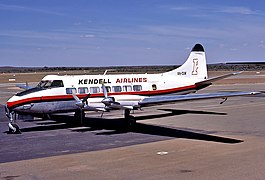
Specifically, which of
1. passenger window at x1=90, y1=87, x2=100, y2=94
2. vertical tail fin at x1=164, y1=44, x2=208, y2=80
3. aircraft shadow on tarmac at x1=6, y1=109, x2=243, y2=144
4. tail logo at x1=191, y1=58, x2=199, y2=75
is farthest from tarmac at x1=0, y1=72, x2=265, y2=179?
tail logo at x1=191, y1=58, x2=199, y2=75

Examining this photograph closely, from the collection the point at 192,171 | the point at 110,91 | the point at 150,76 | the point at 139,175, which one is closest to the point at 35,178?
the point at 139,175

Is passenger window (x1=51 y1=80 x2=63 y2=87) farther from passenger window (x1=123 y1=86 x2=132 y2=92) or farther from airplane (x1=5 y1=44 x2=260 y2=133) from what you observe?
passenger window (x1=123 y1=86 x2=132 y2=92)

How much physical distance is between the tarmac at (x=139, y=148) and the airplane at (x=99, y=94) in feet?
3.89

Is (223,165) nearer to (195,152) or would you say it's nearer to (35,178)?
(195,152)

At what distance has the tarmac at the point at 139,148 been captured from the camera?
1249 centimetres

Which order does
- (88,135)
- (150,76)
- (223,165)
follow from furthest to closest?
1. (150,76)
2. (88,135)
3. (223,165)

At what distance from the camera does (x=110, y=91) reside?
76.3ft

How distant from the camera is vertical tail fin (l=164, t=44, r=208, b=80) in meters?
27.6

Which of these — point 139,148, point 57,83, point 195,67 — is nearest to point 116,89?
point 57,83

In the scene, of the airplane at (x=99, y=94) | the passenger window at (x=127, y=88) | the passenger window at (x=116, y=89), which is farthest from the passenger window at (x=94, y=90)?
the passenger window at (x=127, y=88)

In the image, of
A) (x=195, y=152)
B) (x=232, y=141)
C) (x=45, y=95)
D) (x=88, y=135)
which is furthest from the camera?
(x=45, y=95)

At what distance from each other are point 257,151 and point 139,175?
18.5 ft

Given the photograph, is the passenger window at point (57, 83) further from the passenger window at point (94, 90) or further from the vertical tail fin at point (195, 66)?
the vertical tail fin at point (195, 66)

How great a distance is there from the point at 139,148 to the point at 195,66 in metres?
12.8
